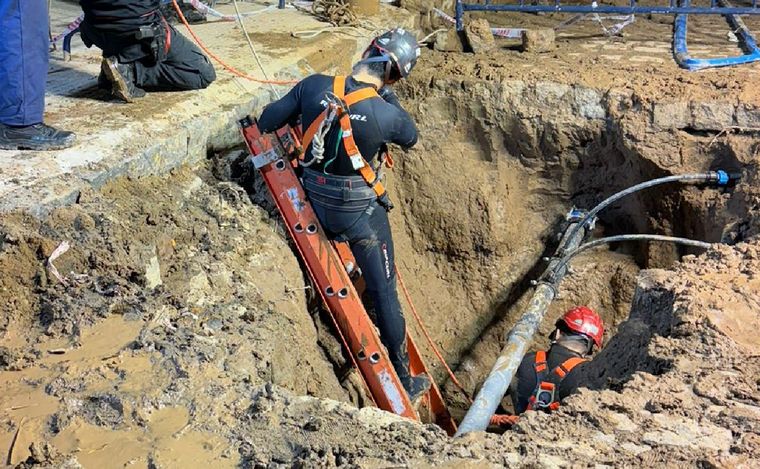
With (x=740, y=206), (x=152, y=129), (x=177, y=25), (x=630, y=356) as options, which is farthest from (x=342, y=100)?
(x=177, y=25)

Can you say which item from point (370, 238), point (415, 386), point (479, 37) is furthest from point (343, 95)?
point (479, 37)

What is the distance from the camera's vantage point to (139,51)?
16.0ft

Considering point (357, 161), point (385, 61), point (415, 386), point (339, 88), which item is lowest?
point (415, 386)

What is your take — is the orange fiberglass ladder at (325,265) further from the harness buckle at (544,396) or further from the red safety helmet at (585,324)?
the red safety helmet at (585,324)

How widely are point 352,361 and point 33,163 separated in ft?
7.14

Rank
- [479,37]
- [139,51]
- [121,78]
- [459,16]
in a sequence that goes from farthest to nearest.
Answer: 1. [459,16]
2. [479,37]
3. [139,51]
4. [121,78]

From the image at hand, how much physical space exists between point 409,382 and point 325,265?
975 millimetres

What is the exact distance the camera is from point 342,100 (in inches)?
161

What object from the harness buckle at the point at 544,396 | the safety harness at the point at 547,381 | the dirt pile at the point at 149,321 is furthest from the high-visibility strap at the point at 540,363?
the dirt pile at the point at 149,321

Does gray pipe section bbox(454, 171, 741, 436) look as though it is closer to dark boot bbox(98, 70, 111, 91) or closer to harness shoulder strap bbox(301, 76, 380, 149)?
harness shoulder strap bbox(301, 76, 380, 149)

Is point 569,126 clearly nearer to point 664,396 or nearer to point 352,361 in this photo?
point 352,361

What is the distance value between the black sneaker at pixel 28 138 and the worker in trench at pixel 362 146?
1.16 m

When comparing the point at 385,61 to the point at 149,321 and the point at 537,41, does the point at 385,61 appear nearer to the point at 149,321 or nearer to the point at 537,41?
the point at 149,321

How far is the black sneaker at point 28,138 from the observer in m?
4.00
